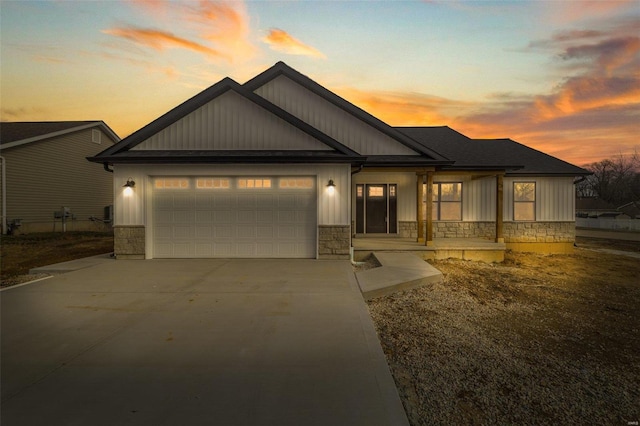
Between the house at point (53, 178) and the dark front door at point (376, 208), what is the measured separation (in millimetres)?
20004

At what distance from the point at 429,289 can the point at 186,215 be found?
781 centimetres

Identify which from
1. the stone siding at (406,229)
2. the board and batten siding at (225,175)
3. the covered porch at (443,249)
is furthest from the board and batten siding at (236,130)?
the stone siding at (406,229)

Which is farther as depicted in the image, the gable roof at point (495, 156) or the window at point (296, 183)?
the gable roof at point (495, 156)

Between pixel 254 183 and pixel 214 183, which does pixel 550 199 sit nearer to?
pixel 254 183

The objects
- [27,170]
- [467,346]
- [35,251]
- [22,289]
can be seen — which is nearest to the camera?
[467,346]

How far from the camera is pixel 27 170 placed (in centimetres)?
1798

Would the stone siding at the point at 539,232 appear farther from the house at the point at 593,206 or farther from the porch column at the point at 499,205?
the house at the point at 593,206

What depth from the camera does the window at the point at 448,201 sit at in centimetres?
1328

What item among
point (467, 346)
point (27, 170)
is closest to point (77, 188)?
point (27, 170)

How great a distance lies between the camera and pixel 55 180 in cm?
1936

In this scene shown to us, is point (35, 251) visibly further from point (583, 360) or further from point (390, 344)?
point (583, 360)

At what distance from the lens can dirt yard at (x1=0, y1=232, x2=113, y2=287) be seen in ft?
28.0

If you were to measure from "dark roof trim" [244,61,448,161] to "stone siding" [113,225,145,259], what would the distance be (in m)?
6.79

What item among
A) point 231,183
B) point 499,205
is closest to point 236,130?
point 231,183
